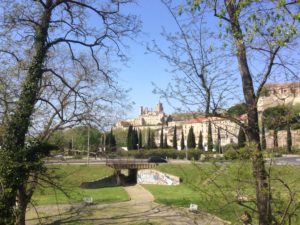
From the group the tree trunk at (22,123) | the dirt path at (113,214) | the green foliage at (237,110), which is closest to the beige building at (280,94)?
the green foliage at (237,110)

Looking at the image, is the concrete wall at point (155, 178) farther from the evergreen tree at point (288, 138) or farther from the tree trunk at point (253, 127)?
the evergreen tree at point (288, 138)

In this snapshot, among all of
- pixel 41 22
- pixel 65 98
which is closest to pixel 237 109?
pixel 41 22

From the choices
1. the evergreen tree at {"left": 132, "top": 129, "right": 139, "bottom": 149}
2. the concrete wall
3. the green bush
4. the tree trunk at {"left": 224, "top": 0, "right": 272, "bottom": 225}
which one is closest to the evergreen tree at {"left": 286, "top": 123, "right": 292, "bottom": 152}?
the tree trunk at {"left": 224, "top": 0, "right": 272, "bottom": 225}

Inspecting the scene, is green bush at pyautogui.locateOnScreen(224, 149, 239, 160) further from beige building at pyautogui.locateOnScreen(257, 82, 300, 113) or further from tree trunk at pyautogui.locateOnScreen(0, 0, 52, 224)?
tree trunk at pyautogui.locateOnScreen(0, 0, 52, 224)

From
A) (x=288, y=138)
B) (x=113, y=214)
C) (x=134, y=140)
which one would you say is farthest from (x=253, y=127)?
(x=134, y=140)

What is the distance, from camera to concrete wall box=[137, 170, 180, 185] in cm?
4362

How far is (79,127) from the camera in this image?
66.9 ft

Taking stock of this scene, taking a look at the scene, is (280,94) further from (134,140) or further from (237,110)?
(134,140)

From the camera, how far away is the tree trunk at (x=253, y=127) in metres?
5.68

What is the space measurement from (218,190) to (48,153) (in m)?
9.30

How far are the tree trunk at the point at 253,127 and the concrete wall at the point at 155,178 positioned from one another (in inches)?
1418

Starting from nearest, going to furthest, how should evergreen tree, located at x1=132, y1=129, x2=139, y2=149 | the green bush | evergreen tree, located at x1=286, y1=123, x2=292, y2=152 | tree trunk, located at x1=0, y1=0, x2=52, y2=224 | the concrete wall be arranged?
1. the green bush
2. evergreen tree, located at x1=286, y1=123, x2=292, y2=152
3. tree trunk, located at x1=0, y1=0, x2=52, y2=224
4. the concrete wall
5. evergreen tree, located at x1=132, y1=129, x2=139, y2=149

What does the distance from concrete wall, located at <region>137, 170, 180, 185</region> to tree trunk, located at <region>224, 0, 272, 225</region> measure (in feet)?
118

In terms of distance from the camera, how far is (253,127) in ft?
22.6
